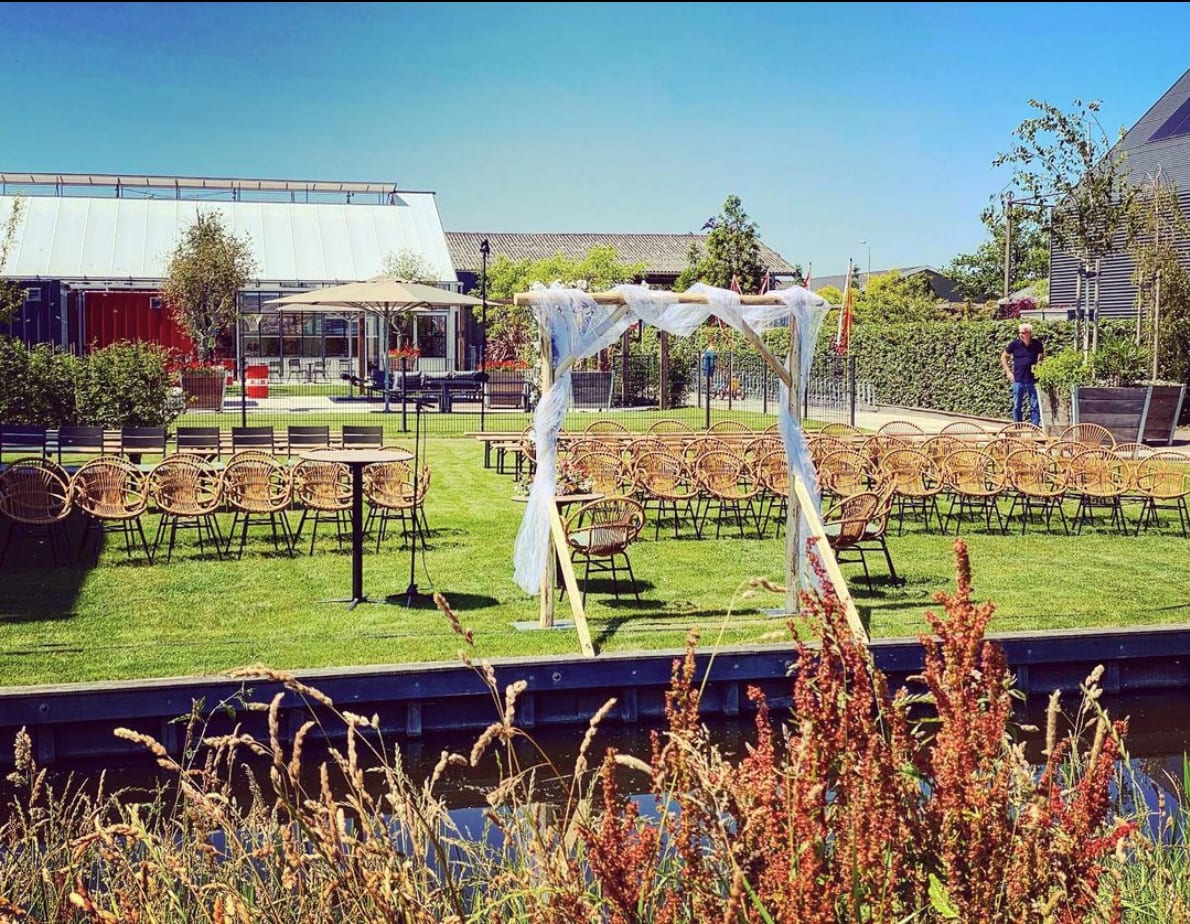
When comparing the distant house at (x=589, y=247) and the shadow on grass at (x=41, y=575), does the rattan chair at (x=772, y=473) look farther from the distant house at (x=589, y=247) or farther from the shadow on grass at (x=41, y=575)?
the distant house at (x=589, y=247)

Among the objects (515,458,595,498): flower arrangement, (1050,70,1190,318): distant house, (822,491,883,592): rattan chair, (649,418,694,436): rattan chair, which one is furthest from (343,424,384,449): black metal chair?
(1050,70,1190,318): distant house

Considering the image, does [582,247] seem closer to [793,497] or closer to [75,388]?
[75,388]

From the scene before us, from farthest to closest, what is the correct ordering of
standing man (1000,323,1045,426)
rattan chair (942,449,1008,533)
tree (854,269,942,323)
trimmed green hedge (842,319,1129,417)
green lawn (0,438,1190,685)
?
1. tree (854,269,942,323)
2. trimmed green hedge (842,319,1129,417)
3. standing man (1000,323,1045,426)
4. rattan chair (942,449,1008,533)
5. green lawn (0,438,1190,685)

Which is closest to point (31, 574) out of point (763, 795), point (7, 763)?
point (7, 763)

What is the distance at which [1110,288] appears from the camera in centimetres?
2958

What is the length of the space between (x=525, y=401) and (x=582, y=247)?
128 ft

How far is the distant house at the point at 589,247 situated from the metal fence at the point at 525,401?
89.2 feet

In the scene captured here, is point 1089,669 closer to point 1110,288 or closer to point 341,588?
point 341,588

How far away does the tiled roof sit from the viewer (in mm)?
61131

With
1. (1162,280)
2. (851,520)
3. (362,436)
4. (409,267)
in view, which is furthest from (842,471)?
(409,267)

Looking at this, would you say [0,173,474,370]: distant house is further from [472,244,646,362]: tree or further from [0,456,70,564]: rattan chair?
[0,456,70,564]: rattan chair

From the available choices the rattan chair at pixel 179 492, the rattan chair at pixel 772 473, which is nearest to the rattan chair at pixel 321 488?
the rattan chair at pixel 179 492

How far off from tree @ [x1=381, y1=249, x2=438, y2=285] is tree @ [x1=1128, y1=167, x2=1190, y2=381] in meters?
20.5

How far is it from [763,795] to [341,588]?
27.6ft
